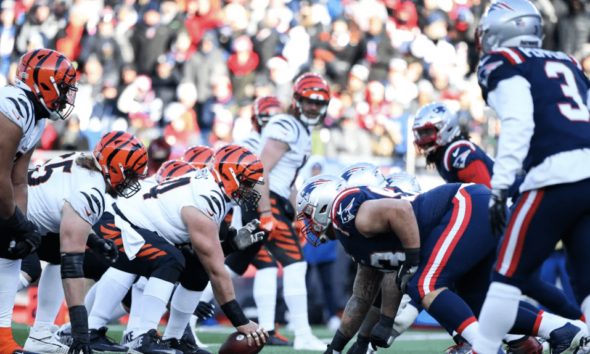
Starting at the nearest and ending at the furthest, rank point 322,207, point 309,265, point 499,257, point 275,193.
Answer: point 499,257, point 322,207, point 275,193, point 309,265

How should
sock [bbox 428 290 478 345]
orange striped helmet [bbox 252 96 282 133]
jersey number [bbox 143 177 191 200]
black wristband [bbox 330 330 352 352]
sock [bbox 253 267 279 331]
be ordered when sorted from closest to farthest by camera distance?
sock [bbox 428 290 478 345]
black wristband [bbox 330 330 352 352]
jersey number [bbox 143 177 191 200]
sock [bbox 253 267 279 331]
orange striped helmet [bbox 252 96 282 133]

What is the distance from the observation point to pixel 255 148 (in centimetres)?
707

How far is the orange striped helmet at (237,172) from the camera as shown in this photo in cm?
496

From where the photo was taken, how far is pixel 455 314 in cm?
380

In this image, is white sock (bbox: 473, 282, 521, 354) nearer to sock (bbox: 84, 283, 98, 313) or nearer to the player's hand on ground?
the player's hand on ground

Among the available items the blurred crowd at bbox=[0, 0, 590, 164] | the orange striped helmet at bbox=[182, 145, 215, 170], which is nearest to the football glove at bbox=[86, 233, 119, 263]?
the orange striped helmet at bbox=[182, 145, 215, 170]

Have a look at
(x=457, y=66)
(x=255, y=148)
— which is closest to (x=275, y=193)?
(x=255, y=148)

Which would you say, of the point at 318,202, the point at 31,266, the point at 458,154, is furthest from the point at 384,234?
the point at 31,266

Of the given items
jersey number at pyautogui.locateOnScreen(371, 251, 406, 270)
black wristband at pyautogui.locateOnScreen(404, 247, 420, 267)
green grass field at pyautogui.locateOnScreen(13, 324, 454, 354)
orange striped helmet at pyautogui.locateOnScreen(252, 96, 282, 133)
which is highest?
orange striped helmet at pyautogui.locateOnScreen(252, 96, 282, 133)

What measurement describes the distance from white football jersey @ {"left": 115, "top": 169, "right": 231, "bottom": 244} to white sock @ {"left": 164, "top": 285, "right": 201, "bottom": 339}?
13.8 inches

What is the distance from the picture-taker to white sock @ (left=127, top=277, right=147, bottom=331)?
504cm

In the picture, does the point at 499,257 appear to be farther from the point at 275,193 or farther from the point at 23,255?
the point at 275,193

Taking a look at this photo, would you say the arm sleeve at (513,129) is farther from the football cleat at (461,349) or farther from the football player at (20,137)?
the football player at (20,137)

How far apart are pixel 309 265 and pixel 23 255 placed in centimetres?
550
